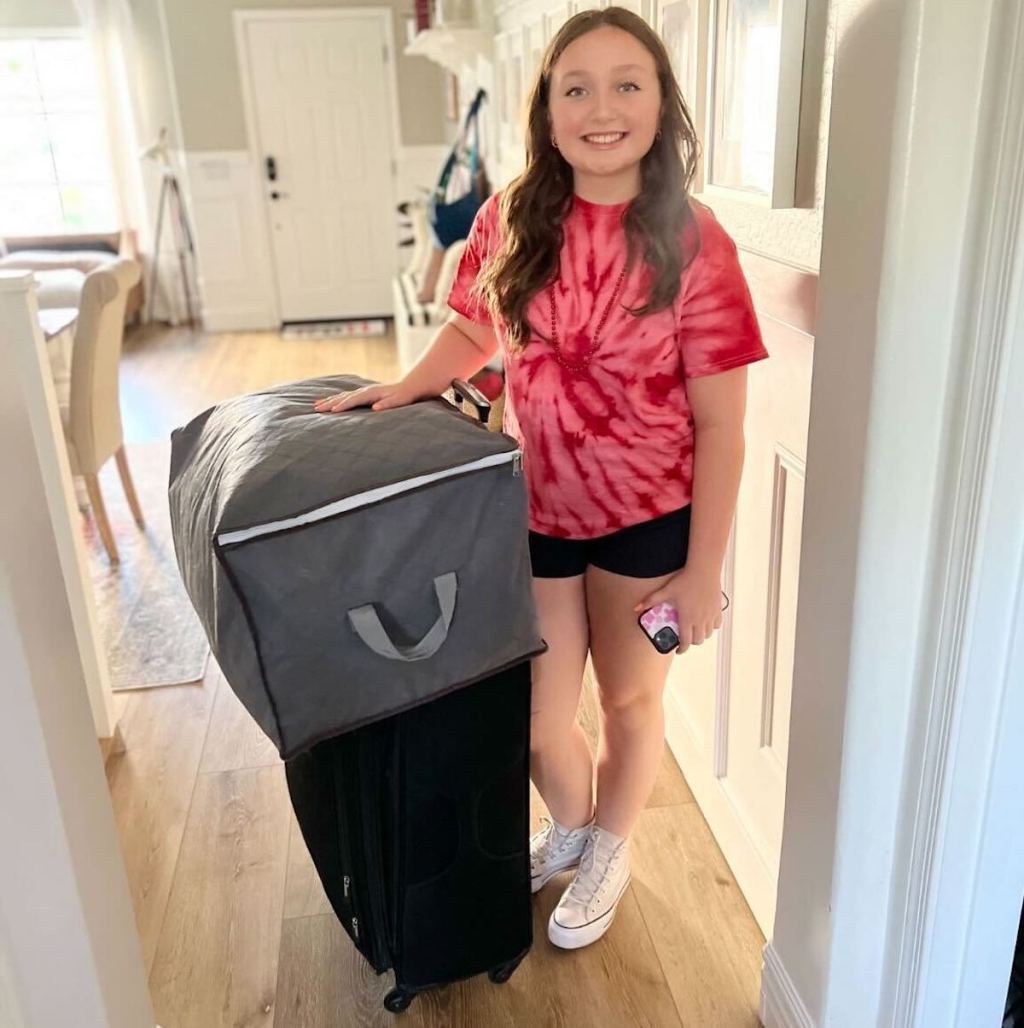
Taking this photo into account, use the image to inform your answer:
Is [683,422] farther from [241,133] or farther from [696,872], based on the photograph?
[241,133]

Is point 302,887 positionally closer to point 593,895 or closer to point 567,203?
point 593,895

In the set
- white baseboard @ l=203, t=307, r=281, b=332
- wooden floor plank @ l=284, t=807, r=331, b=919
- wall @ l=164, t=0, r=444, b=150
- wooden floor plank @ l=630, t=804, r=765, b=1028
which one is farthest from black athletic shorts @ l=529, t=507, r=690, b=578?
wall @ l=164, t=0, r=444, b=150

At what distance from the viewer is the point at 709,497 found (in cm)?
130

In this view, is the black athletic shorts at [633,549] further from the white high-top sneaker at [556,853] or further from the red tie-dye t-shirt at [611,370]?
the white high-top sneaker at [556,853]

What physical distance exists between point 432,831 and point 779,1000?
1.74 ft

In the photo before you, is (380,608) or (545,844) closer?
(380,608)

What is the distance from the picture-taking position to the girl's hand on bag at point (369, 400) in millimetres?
1297

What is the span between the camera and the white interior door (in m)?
6.29

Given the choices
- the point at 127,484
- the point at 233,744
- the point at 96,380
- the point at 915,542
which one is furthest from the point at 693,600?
the point at 127,484

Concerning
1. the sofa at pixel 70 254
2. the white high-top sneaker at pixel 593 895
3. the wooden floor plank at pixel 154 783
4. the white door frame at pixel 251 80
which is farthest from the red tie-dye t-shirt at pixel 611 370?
the white door frame at pixel 251 80

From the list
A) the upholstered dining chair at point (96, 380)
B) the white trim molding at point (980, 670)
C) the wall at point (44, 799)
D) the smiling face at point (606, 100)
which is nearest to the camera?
the white trim molding at point (980, 670)

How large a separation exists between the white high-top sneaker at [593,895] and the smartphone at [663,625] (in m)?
0.45

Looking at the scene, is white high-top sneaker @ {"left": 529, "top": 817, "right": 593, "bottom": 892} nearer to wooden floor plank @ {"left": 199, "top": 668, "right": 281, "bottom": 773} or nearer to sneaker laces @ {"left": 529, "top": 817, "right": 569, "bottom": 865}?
sneaker laces @ {"left": 529, "top": 817, "right": 569, "bottom": 865}

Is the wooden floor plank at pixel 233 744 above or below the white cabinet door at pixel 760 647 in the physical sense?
below
